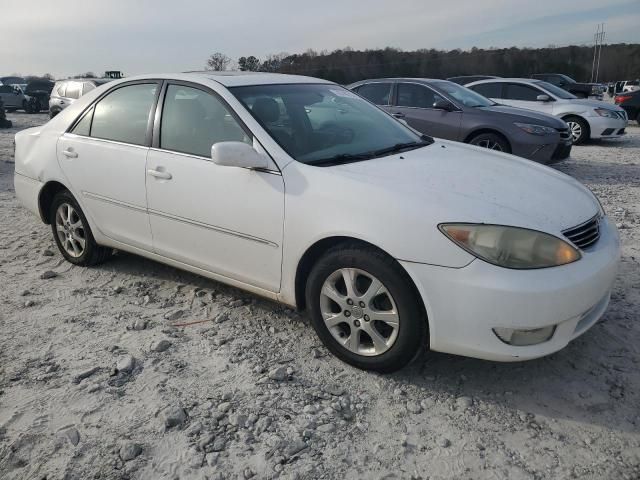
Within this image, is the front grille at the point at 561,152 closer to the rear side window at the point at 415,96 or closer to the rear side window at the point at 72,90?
the rear side window at the point at 415,96

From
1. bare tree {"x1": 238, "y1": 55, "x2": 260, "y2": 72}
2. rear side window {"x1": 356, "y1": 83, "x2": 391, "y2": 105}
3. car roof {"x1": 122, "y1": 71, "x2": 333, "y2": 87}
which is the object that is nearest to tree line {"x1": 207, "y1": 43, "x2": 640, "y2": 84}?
bare tree {"x1": 238, "y1": 55, "x2": 260, "y2": 72}

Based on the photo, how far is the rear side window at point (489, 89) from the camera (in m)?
11.8

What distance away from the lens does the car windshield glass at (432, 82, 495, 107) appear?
8.59 m

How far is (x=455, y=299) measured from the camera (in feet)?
8.20

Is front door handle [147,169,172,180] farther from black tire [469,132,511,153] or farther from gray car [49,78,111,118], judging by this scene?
gray car [49,78,111,118]

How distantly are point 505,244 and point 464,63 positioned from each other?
150 ft

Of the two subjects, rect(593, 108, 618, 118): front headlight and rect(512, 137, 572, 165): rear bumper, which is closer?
rect(512, 137, 572, 165): rear bumper

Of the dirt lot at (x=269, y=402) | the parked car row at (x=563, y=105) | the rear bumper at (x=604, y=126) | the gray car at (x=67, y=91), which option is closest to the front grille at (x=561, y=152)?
the parked car row at (x=563, y=105)

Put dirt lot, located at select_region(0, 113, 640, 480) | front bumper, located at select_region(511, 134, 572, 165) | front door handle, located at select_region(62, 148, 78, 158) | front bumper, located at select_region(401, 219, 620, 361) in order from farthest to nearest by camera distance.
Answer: front bumper, located at select_region(511, 134, 572, 165) < front door handle, located at select_region(62, 148, 78, 158) < front bumper, located at select_region(401, 219, 620, 361) < dirt lot, located at select_region(0, 113, 640, 480)

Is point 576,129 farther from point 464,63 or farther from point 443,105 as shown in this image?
point 464,63

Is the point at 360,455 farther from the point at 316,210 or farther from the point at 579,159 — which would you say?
the point at 579,159

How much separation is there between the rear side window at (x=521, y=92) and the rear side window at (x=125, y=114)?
9.62 m

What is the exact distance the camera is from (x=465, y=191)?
2.75 m

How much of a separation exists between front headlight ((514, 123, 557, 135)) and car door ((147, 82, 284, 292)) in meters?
5.97
